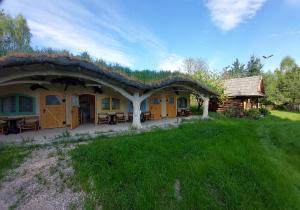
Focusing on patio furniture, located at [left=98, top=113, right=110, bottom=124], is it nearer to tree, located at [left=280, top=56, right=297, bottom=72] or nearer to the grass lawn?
the grass lawn

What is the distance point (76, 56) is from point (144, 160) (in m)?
5.45

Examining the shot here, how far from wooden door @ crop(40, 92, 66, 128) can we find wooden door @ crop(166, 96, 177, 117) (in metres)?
8.19

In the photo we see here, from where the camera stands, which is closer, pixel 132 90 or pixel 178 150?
pixel 178 150

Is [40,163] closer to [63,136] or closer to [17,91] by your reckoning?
[63,136]

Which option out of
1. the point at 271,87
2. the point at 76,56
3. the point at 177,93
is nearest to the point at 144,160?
the point at 76,56

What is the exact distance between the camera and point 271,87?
25.0 m

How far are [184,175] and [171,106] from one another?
11048 millimetres

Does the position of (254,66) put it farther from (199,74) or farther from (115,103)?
(115,103)

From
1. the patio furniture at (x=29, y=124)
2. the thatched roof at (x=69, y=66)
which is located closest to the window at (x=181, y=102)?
the thatched roof at (x=69, y=66)

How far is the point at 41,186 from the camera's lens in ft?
15.1

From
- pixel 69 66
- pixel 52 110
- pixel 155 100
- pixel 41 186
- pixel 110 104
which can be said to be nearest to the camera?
pixel 41 186

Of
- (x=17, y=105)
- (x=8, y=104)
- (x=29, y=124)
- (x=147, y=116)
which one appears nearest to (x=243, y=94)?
(x=147, y=116)

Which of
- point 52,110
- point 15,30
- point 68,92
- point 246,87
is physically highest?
point 15,30

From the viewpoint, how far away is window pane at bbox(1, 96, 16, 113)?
901cm
